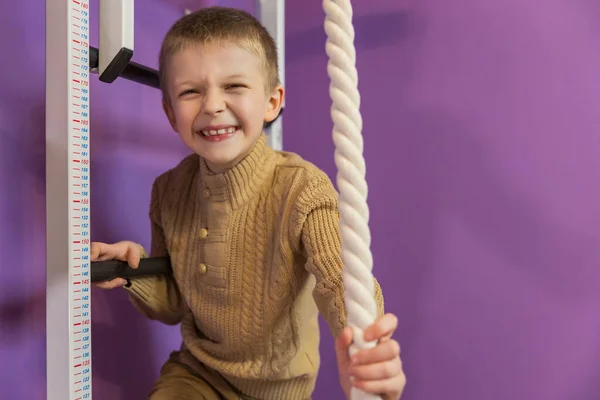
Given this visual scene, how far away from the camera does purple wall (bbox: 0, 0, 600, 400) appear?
1064 mm

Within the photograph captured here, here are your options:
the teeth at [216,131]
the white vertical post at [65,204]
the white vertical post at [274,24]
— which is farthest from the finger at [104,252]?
the white vertical post at [274,24]

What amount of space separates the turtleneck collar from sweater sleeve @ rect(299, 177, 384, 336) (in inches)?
4.4

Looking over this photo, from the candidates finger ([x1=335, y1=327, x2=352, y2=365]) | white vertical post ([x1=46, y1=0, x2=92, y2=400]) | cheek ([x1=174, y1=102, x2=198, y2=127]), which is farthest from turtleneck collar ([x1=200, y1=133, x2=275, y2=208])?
finger ([x1=335, y1=327, x2=352, y2=365])

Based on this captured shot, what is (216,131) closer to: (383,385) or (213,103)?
(213,103)

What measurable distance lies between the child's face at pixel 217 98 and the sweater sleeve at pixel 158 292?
208 millimetres

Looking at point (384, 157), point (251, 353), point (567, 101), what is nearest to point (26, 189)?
point (251, 353)

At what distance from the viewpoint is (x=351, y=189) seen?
0.40 metres

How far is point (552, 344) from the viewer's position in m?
1.10

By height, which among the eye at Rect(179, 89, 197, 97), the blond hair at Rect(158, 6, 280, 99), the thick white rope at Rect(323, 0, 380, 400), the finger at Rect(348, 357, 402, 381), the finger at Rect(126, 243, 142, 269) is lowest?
the finger at Rect(348, 357, 402, 381)

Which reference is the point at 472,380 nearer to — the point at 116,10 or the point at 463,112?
the point at 463,112

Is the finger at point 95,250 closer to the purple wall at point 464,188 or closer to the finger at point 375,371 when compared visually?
the purple wall at point 464,188

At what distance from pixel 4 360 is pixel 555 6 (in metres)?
1.18

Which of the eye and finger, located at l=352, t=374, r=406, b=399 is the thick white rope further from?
the eye

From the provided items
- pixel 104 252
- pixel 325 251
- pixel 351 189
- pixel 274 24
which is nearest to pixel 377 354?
pixel 351 189
